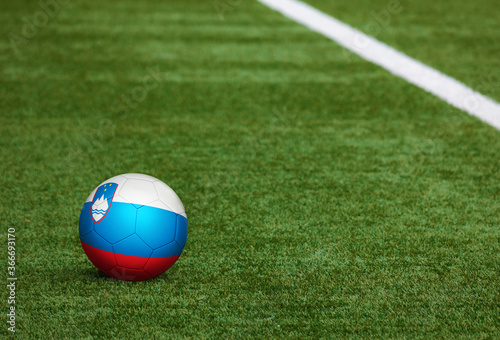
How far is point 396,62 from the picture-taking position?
6.75 meters

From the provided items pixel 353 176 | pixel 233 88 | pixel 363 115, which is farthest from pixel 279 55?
pixel 353 176

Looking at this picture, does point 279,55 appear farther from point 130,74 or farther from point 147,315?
point 147,315

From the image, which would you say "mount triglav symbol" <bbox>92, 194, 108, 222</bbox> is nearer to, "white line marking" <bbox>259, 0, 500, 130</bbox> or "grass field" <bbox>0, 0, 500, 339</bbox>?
"grass field" <bbox>0, 0, 500, 339</bbox>

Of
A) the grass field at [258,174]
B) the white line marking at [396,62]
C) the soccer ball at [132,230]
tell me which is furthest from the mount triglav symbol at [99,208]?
the white line marking at [396,62]

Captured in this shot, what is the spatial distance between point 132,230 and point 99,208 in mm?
240

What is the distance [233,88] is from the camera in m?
6.04

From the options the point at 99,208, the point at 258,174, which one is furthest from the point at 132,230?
Answer: the point at 258,174

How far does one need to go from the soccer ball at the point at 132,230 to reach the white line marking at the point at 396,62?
148 inches

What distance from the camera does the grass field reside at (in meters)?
2.92

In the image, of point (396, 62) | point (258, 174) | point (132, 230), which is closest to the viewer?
point (132, 230)

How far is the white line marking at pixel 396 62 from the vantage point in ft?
18.6

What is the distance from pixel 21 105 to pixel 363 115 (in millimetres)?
3570

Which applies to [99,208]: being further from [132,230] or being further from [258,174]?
[258,174]

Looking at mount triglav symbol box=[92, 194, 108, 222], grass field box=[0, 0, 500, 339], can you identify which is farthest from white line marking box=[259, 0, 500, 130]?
mount triglav symbol box=[92, 194, 108, 222]
